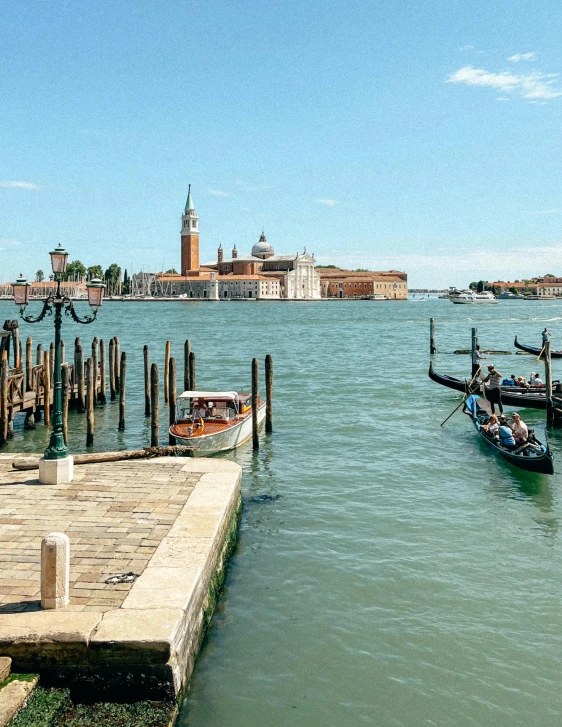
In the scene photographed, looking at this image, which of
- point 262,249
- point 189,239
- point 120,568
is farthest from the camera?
point 262,249

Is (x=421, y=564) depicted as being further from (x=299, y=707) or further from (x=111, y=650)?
(x=111, y=650)

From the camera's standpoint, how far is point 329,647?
5805 millimetres

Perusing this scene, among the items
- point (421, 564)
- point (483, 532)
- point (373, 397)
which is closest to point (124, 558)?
point (421, 564)

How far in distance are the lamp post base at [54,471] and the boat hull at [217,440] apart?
4733 millimetres

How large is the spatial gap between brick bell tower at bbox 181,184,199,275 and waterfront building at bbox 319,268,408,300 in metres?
27.5

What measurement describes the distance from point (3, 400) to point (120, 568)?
26.9ft

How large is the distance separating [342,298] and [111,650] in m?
146

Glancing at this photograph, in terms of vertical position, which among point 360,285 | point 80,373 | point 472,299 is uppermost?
point 360,285

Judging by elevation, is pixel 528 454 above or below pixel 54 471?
below

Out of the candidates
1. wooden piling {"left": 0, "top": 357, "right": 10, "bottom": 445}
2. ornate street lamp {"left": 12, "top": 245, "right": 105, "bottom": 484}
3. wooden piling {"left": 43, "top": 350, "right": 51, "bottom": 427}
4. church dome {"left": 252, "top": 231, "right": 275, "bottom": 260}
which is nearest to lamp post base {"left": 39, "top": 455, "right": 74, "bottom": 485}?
ornate street lamp {"left": 12, "top": 245, "right": 105, "bottom": 484}

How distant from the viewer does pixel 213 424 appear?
42.4 feet

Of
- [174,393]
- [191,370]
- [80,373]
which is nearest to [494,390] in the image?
[191,370]

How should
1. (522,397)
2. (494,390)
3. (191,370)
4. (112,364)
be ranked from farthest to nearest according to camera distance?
(112,364) → (522,397) → (494,390) → (191,370)

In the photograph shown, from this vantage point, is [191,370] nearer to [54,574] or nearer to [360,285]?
[54,574]
